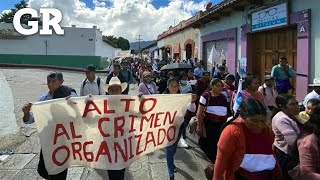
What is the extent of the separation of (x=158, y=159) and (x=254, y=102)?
3980 millimetres

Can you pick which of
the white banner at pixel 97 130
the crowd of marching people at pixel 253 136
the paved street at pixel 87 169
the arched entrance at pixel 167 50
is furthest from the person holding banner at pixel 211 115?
the arched entrance at pixel 167 50

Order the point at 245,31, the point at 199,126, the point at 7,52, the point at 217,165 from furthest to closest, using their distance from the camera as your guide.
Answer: the point at 7,52 < the point at 245,31 < the point at 199,126 < the point at 217,165

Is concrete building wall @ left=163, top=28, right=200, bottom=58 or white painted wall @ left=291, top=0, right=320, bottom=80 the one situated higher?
concrete building wall @ left=163, top=28, right=200, bottom=58

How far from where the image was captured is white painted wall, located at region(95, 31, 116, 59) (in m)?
50.4

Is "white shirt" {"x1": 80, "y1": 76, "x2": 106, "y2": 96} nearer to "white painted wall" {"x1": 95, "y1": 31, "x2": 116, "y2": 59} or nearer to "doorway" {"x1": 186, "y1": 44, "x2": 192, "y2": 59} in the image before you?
"doorway" {"x1": 186, "y1": 44, "x2": 192, "y2": 59}

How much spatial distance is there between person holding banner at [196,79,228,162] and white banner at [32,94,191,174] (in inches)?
40.7

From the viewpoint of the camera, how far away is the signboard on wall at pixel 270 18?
10.4 m

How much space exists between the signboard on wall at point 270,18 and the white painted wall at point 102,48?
127 feet

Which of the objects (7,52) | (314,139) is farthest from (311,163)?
(7,52)

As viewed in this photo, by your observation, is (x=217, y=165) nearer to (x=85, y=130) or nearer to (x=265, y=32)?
(x=85, y=130)

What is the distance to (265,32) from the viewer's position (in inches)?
480

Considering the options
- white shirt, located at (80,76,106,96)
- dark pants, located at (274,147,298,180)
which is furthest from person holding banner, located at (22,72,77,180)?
dark pants, located at (274,147,298,180)

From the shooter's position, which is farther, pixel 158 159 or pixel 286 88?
pixel 286 88

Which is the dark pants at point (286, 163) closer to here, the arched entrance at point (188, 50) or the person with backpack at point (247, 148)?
the person with backpack at point (247, 148)
